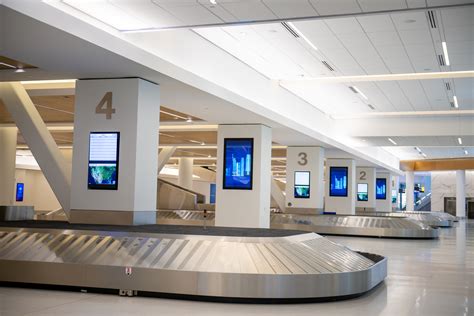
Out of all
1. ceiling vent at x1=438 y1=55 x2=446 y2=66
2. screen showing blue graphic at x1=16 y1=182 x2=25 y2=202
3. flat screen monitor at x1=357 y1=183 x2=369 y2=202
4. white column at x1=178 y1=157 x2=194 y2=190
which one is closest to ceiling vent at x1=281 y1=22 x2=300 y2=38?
ceiling vent at x1=438 y1=55 x2=446 y2=66

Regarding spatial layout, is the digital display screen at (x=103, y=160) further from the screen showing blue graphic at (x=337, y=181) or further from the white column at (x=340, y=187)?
the screen showing blue graphic at (x=337, y=181)

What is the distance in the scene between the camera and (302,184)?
31.3m

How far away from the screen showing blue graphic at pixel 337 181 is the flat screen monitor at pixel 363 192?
10912 millimetres

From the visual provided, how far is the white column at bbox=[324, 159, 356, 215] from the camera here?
38.3 meters

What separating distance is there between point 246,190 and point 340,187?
17.6 metres

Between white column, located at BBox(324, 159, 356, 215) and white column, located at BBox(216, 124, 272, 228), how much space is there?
1650cm

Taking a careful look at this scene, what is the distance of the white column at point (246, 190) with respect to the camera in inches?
880

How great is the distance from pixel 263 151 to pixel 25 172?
31.4 m

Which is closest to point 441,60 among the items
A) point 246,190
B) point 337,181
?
point 246,190

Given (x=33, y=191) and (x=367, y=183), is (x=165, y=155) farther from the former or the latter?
(x=367, y=183)

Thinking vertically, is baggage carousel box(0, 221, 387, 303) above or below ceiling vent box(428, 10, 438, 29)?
below

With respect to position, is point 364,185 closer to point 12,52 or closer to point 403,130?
point 403,130

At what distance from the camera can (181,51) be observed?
52.0 ft

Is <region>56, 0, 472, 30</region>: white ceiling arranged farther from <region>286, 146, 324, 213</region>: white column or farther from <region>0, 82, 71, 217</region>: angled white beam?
<region>286, 146, 324, 213</region>: white column
